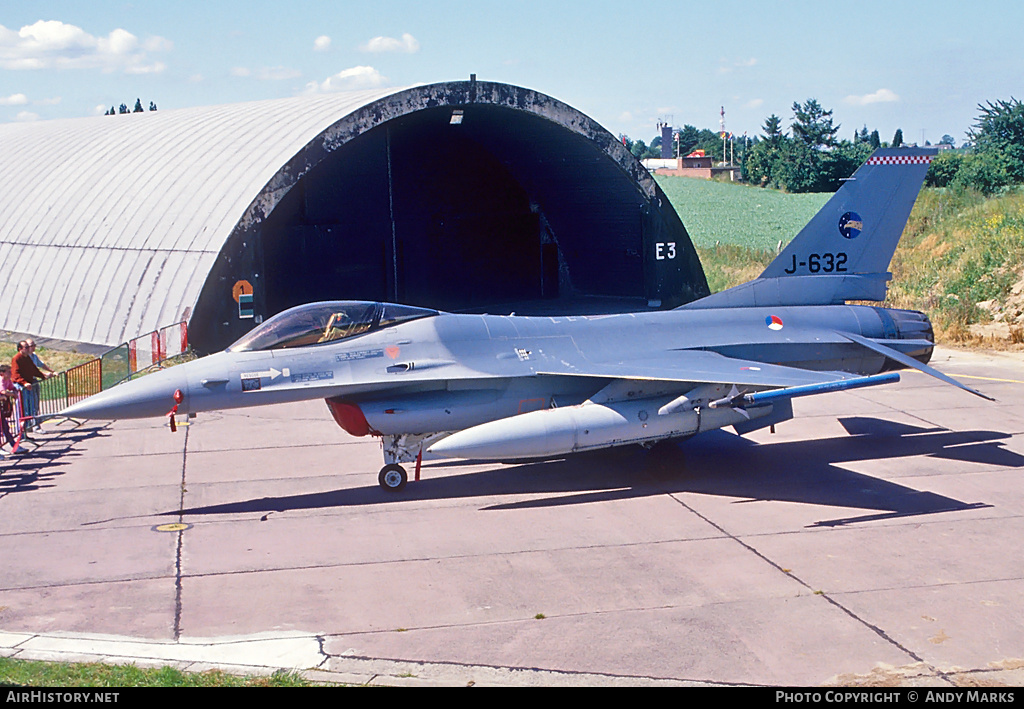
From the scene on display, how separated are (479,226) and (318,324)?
19710 millimetres

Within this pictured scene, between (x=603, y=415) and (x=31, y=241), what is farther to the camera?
(x=31, y=241)

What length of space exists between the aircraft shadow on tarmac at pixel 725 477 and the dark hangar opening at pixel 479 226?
1291 centimetres

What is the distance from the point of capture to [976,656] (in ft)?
25.7

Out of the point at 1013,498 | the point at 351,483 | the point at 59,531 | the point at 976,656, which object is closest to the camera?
the point at 976,656

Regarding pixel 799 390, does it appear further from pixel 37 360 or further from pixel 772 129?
pixel 772 129

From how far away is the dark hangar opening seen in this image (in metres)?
28.4

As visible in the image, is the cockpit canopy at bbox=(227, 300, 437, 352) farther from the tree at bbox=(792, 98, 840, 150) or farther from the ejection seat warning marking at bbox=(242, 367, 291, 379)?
the tree at bbox=(792, 98, 840, 150)

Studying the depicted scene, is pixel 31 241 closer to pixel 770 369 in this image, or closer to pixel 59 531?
pixel 59 531

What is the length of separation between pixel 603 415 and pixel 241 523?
453cm

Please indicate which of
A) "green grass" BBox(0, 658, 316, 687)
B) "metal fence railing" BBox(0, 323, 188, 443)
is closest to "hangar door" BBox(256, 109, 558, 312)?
"metal fence railing" BBox(0, 323, 188, 443)

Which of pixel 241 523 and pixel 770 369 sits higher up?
pixel 770 369

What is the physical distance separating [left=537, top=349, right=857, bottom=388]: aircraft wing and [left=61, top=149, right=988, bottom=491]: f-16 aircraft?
27mm

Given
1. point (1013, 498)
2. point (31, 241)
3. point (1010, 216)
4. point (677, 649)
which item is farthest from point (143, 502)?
point (1010, 216)

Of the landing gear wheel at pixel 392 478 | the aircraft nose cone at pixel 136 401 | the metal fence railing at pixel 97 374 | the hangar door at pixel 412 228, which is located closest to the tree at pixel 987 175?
the hangar door at pixel 412 228
